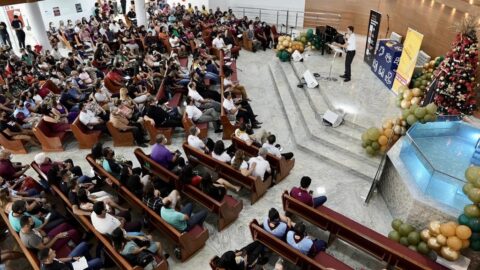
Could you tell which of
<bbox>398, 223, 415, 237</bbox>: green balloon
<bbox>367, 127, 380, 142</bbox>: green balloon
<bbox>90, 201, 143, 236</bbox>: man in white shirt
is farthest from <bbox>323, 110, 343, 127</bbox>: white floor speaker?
<bbox>90, 201, 143, 236</bbox>: man in white shirt

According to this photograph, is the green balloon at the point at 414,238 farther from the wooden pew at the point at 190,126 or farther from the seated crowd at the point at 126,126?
the wooden pew at the point at 190,126

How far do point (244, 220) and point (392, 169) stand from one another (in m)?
2.60

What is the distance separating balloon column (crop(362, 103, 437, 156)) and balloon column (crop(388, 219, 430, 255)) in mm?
1812

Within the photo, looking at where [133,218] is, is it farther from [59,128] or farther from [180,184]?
[59,128]

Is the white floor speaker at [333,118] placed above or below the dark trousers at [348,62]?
below

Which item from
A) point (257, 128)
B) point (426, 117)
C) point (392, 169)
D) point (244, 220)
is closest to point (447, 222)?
point (392, 169)

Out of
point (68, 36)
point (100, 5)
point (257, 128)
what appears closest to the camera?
point (257, 128)

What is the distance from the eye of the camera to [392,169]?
555cm

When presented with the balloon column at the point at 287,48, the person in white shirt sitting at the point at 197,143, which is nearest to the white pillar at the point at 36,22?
the balloon column at the point at 287,48

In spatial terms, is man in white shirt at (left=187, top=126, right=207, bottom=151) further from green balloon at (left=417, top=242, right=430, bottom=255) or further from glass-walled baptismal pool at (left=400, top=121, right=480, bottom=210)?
green balloon at (left=417, top=242, right=430, bottom=255)

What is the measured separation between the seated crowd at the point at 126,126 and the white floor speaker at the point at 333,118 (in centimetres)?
153

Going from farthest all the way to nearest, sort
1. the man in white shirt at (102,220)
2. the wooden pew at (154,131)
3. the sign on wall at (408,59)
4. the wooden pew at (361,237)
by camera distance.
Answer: the sign on wall at (408,59) → the wooden pew at (154,131) → the wooden pew at (361,237) → the man in white shirt at (102,220)

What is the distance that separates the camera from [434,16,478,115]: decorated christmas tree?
20.8 feet

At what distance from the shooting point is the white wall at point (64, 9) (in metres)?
15.0
